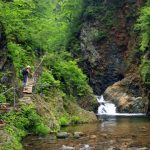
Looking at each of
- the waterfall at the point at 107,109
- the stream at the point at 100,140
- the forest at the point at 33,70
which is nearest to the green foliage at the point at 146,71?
the forest at the point at 33,70

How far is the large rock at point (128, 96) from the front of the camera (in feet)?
146

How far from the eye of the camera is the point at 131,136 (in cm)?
2531

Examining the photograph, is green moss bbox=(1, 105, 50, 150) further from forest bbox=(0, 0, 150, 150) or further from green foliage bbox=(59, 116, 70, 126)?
green foliage bbox=(59, 116, 70, 126)

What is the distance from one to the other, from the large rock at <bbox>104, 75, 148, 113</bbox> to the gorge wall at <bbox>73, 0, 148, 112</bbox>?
2.12 metres

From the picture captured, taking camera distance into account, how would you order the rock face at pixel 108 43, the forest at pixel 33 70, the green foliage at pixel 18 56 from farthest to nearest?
the rock face at pixel 108 43
the green foliage at pixel 18 56
the forest at pixel 33 70

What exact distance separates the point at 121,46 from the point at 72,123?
2694 centimetres

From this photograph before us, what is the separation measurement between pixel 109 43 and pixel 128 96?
A: 42.1 feet

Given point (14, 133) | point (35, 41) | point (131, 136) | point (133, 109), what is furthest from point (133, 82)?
point (14, 133)

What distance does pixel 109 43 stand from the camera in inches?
2304

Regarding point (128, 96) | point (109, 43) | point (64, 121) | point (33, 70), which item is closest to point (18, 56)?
point (33, 70)

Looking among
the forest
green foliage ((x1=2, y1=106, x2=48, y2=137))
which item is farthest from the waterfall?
green foliage ((x1=2, y1=106, x2=48, y2=137))

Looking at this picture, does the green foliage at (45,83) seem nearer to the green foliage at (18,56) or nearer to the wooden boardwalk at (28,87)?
the wooden boardwalk at (28,87)

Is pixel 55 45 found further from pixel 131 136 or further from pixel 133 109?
pixel 131 136

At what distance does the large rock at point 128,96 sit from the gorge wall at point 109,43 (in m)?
2.12
